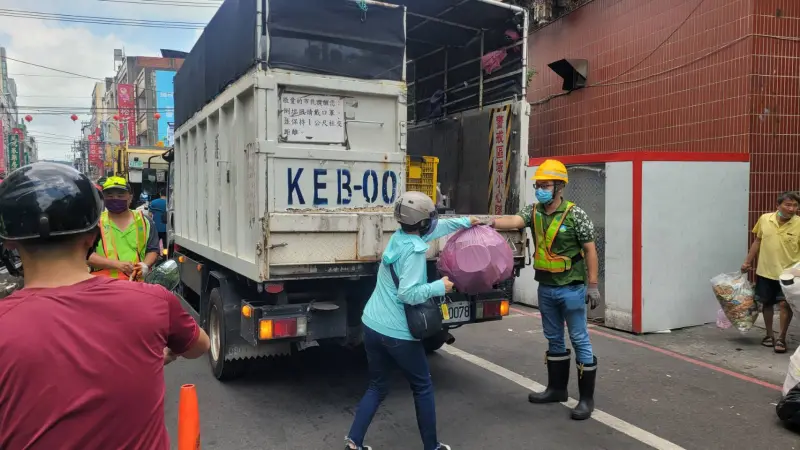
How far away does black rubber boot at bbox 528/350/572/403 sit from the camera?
4.73 m

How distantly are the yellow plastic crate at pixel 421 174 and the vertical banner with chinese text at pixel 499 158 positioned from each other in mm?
628

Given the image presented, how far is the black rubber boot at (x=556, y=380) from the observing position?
4727 mm

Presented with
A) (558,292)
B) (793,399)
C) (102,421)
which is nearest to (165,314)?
(102,421)

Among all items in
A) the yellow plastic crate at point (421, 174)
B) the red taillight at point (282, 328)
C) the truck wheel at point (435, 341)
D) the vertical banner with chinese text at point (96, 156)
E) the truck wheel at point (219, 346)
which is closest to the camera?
the red taillight at point (282, 328)

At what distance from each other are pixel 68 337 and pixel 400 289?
2212mm

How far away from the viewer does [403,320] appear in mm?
3541

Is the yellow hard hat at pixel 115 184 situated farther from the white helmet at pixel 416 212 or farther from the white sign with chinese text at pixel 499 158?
the white sign with chinese text at pixel 499 158

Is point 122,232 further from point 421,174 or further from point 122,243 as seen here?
point 421,174

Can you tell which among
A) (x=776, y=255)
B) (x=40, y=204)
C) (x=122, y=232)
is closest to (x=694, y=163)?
(x=776, y=255)

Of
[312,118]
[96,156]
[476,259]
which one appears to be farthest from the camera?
[96,156]

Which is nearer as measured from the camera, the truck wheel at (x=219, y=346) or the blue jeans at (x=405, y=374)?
the blue jeans at (x=405, y=374)

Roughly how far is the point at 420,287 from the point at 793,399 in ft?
9.47

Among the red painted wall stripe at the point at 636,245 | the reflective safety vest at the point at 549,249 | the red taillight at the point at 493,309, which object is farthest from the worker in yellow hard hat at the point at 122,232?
the red painted wall stripe at the point at 636,245

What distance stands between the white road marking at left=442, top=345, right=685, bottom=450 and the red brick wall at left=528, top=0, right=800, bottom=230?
4367 millimetres
